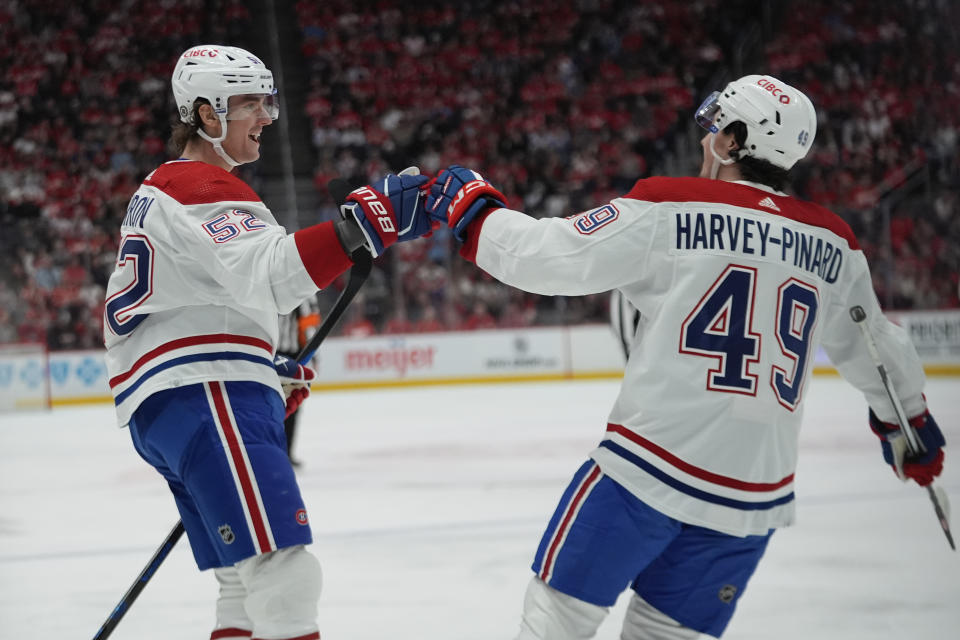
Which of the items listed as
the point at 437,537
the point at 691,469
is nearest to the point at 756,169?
the point at 691,469

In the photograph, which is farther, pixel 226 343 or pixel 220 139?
pixel 220 139

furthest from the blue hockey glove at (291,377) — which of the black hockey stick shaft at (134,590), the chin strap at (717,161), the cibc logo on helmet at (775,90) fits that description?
the cibc logo on helmet at (775,90)

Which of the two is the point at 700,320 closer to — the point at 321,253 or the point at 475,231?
the point at 475,231

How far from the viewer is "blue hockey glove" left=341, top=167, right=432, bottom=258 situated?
1.85 metres

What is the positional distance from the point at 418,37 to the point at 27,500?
1283cm

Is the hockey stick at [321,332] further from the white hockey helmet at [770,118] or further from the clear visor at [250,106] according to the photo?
the white hockey helmet at [770,118]

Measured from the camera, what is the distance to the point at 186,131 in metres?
2.14

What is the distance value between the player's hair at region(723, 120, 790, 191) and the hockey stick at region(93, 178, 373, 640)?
0.71 meters

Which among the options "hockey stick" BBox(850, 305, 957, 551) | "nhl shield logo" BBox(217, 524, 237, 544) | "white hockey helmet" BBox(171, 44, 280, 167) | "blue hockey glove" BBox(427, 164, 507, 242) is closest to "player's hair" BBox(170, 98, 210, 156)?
"white hockey helmet" BBox(171, 44, 280, 167)

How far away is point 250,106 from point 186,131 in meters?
0.15

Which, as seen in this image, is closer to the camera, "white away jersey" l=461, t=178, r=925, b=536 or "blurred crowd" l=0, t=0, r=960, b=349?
"white away jersey" l=461, t=178, r=925, b=536

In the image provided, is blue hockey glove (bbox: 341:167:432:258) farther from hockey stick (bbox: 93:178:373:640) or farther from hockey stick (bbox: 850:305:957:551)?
hockey stick (bbox: 850:305:957:551)

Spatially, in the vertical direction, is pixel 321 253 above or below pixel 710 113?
below

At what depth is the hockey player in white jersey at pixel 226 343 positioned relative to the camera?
180 centimetres
